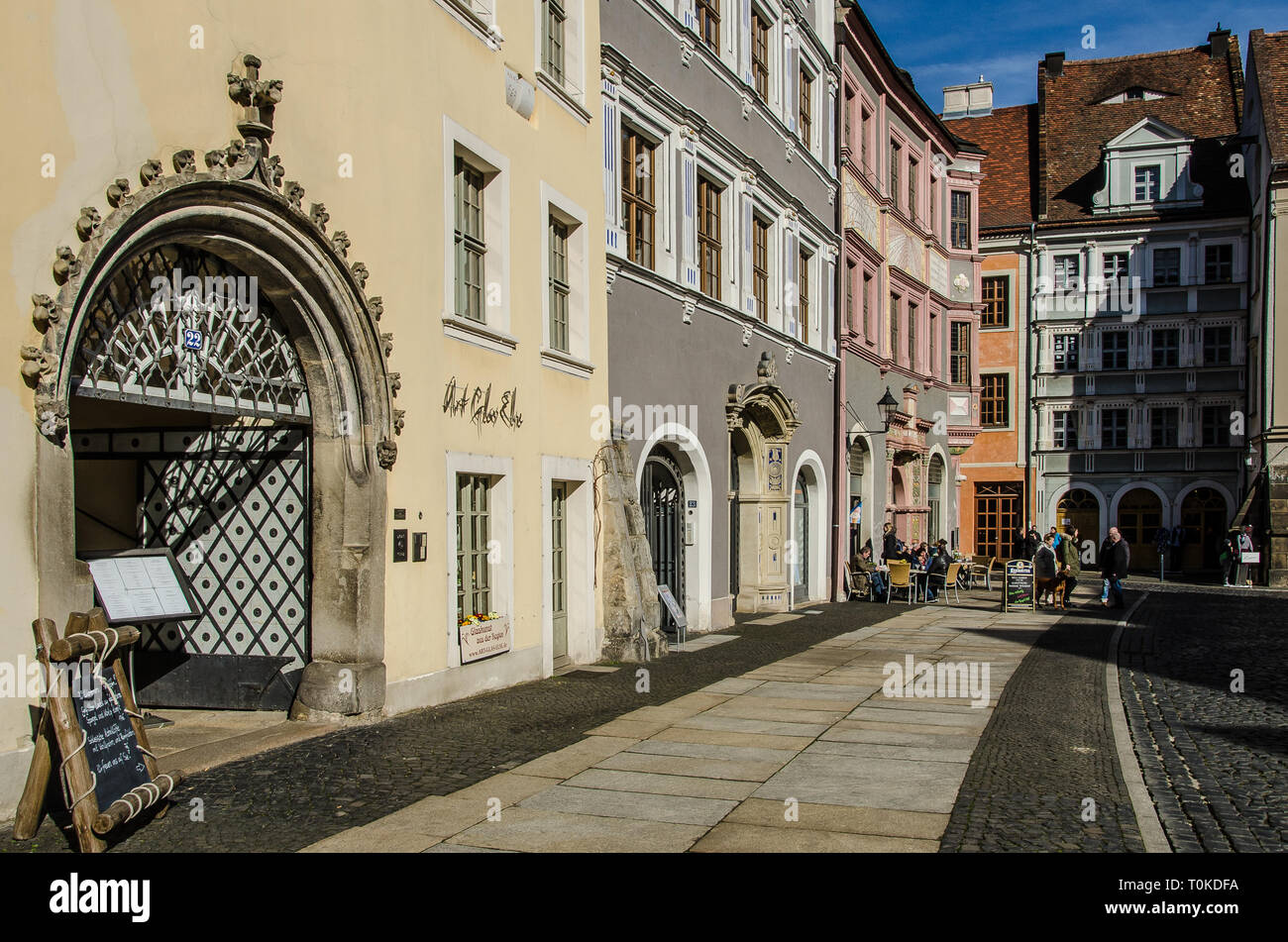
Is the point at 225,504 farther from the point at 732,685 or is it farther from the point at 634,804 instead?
the point at 732,685

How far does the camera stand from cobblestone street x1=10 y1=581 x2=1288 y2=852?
665 cm

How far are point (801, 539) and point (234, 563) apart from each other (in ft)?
52.2

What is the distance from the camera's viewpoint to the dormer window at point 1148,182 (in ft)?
145

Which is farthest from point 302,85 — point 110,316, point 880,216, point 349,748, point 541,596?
point 880,216

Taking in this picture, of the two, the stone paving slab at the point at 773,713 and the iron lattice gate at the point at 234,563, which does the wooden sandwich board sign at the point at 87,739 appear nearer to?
the iron lattice gate at the point at 234,563

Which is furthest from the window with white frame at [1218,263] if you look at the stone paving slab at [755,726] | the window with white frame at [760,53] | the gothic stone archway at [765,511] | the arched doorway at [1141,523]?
the stone paving slab at [755,726]

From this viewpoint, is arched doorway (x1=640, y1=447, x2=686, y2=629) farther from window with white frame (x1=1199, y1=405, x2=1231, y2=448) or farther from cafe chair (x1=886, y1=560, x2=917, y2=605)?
window with white frame (x1=1199, y1=405, x2=1231, y2=448)

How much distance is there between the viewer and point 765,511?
21562mm

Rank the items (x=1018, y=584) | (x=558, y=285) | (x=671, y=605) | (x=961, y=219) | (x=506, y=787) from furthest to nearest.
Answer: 1. (x=961, y=219)
2. (x=1018, y=584)
3. (x=671, y=605)
4. (x=558, y=285)
5. (x=506, y=787)

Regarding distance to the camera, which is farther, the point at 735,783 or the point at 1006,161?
the point at 1006,161

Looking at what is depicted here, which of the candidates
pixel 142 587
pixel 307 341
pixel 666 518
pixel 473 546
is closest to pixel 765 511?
pixel 666 518

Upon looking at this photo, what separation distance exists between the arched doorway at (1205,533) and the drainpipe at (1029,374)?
5312 mm

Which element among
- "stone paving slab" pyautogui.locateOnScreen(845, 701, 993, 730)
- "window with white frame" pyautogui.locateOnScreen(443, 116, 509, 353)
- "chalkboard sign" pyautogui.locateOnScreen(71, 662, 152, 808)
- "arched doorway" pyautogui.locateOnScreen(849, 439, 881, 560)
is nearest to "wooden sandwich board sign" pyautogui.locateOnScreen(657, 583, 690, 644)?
"window with white frame" pyautogui.locateOnScreen(443, 116, 509, 353)

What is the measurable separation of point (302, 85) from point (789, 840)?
21.1 feet
